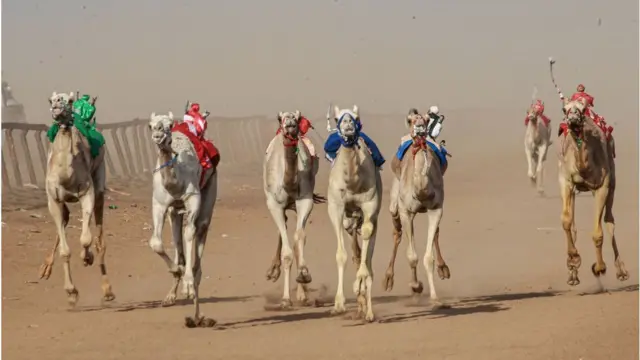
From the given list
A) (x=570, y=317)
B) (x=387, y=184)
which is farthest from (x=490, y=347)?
(x=387, y=184)

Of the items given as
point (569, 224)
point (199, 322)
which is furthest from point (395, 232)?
point (199, 322)

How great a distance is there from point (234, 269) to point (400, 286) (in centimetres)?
273

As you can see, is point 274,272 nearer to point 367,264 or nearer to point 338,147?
point 338,147

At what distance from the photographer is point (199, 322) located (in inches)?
555

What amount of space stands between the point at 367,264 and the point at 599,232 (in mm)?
3370

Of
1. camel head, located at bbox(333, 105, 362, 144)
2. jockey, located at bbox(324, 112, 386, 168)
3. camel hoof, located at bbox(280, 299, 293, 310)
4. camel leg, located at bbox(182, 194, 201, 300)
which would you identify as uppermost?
camel head, located at bbox(333, 105, 362, 144)

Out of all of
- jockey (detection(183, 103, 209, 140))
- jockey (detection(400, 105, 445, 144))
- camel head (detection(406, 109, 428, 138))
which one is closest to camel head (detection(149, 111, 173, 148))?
jockey (detection(183, 103, 209, 140))

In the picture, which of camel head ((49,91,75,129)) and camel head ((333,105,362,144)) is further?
camel head ((49,91,75,129))

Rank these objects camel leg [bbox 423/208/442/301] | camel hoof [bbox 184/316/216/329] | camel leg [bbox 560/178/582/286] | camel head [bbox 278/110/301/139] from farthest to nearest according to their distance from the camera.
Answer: camel leg [bbox 560/178/582/286], camel leg [bbox 423/208/442/301], camel head [bbox 278/110/301/139], camel hoof [bbox 184/316/216/329]

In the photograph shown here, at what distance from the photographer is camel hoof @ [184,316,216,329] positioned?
14.0 metres

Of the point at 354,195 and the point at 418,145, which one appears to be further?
the point at 418,145

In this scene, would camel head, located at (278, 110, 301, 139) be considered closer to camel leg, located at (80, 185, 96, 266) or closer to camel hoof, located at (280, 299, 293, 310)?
camel hoof, located at (280, 299, 293, 310)

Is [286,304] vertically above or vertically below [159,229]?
below

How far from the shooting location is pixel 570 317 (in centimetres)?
1383
